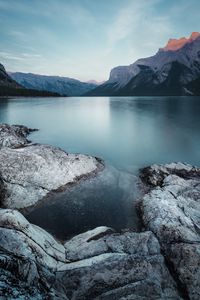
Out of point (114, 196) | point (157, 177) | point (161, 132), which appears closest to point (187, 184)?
point (157, 177)

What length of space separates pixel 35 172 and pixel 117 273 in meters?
8.90

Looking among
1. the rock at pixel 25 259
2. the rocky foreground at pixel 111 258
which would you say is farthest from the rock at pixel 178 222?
the rock at pixel 25 259

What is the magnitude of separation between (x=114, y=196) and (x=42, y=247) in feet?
22.0

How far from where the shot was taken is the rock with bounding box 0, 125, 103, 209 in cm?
1269

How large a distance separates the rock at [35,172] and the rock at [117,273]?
548 centimetres

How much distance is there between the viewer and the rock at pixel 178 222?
7.35 metres

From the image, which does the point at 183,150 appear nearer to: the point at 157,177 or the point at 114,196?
the point at 157,177

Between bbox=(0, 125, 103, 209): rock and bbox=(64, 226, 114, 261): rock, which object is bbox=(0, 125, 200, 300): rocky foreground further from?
bbox=(0, 125, 103, 209): rock

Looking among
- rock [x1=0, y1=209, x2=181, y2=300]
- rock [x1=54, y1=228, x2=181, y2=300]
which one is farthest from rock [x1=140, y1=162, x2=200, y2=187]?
rock [x1=54, y1=228, x2=181, y2=300]

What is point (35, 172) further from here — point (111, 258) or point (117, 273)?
point (117, 273)

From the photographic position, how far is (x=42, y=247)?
7844 millimetres

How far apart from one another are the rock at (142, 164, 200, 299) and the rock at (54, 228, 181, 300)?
45cm

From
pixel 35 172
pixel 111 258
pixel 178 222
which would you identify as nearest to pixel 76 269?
pixel 111 258

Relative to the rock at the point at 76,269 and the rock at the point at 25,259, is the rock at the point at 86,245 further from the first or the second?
the rock at the point at 25,259
